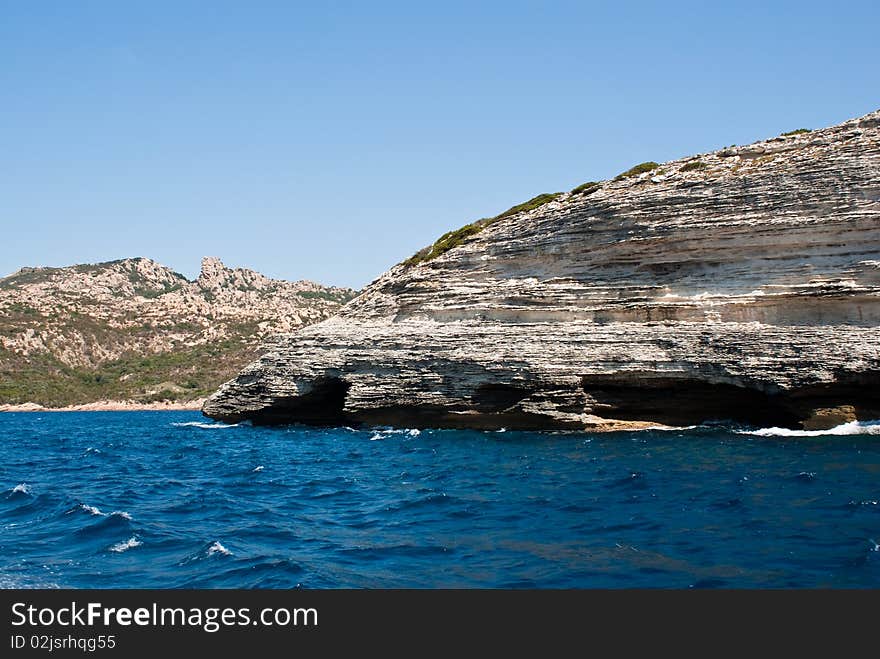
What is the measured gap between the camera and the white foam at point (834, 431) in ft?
94.3

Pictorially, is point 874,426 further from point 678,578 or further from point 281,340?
point 281,340

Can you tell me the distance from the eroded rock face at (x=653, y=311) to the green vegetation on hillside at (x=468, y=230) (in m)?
3.33

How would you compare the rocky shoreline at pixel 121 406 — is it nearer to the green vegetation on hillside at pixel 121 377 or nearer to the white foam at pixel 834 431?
the green vegetation on hillside at pixel 121 377

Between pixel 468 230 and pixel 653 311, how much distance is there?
15724 mm

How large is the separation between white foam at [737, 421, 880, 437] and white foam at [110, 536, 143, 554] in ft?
79.1

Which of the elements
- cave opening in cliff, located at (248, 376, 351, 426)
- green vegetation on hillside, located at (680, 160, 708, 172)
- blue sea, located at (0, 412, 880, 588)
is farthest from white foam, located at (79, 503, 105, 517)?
green vegetation on hillside, located at (680, 160, 708, 172)

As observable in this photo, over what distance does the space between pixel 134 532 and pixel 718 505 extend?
11.8 meters

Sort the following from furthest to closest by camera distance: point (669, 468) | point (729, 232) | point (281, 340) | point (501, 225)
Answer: point (281, 340), point (501, 225), point (729, 232), point (669, 468)

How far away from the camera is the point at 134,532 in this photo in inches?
566

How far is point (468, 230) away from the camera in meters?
46.4

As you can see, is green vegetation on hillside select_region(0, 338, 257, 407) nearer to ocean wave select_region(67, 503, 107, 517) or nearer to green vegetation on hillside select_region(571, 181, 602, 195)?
green vegetation on hillside select_region(571, 181, 602, 195)

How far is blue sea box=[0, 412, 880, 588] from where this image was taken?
35.6 feet

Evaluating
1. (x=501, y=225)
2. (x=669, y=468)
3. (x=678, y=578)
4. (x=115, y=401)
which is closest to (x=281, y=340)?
(x=501, y=225)

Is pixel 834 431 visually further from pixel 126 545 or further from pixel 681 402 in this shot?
pixel 126 545
